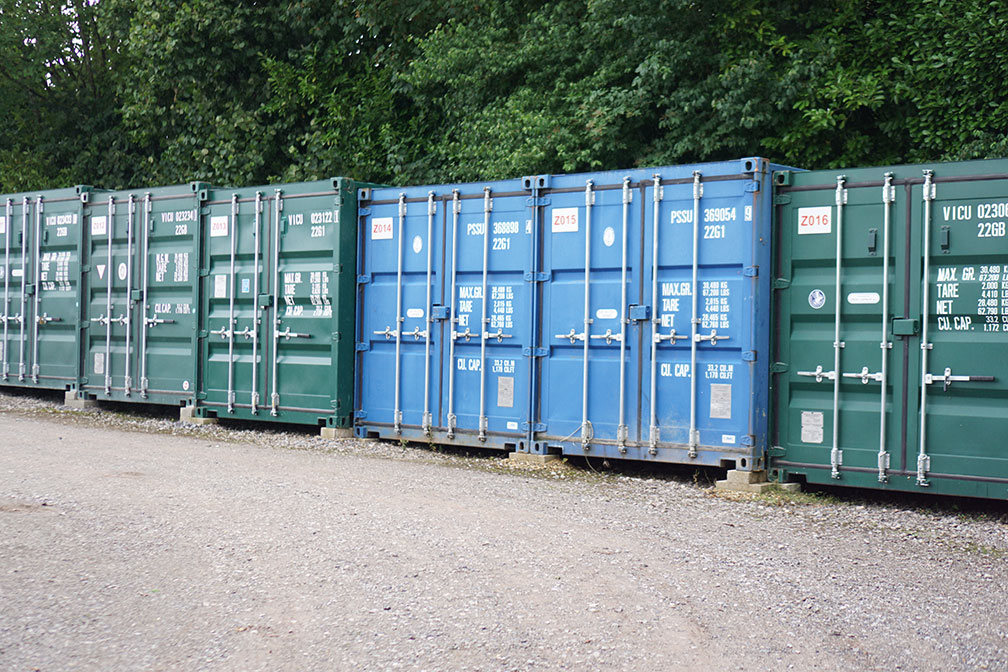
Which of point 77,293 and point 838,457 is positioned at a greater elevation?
point 77,293

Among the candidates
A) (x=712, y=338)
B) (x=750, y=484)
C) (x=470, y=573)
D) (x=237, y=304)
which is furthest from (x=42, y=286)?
(x=470, y=573)

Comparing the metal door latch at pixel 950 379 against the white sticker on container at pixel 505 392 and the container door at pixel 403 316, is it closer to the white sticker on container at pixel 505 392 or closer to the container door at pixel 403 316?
the white sticker on container at pixel 505 392

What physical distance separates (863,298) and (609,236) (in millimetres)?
2582

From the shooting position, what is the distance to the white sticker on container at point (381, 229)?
524 inches

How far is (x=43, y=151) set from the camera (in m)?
28.0

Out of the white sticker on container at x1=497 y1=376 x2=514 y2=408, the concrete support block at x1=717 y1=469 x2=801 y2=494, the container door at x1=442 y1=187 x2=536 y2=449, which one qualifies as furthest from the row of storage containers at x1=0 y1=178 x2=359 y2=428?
the concrete support block at x1=717 y1=469 x2=801 y2=494

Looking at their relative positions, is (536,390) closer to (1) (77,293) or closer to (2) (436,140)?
(1) (77,293)

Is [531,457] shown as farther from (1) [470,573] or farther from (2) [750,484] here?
(1) [470,573]

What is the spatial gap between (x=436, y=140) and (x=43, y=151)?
11.6 meters

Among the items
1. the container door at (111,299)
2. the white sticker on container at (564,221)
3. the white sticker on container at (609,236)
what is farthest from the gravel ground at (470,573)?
the container door at (111,299)

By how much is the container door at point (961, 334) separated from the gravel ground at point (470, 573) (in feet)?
1.73

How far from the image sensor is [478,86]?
1950 centimetres

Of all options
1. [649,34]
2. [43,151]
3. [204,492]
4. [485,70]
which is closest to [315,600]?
[204,492]

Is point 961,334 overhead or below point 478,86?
below
